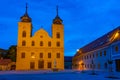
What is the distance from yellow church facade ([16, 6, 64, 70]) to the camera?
61.7m

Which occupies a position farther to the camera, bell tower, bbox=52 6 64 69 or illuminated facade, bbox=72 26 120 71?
bell tower, bbox=52 6 64 69

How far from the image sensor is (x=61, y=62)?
63.0m

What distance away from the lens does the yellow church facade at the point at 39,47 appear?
202ft

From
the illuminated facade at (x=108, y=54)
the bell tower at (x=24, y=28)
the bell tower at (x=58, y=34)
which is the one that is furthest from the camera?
the bell tower at (x=58, y=34)

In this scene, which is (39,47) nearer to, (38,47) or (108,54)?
(38,47)

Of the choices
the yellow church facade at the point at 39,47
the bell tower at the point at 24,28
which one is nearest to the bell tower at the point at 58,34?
the yellow church facade at the point at 39,47

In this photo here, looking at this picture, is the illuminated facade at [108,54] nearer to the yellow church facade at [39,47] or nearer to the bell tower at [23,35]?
the yellow church facade at [39,47]

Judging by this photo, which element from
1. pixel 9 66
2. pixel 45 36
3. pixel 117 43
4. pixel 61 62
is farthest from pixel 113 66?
pixel 9 66

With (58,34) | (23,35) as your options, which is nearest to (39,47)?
(23,35)

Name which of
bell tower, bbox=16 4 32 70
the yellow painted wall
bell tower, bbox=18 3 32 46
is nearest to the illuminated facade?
the yellow painted wall

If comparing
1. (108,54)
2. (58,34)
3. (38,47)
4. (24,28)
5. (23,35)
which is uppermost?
(24,28)

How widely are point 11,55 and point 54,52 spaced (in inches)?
870

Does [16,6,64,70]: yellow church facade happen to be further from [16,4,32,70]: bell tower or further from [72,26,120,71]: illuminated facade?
[72,26,120,71]: illuminated facade

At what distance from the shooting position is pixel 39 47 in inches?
2493
